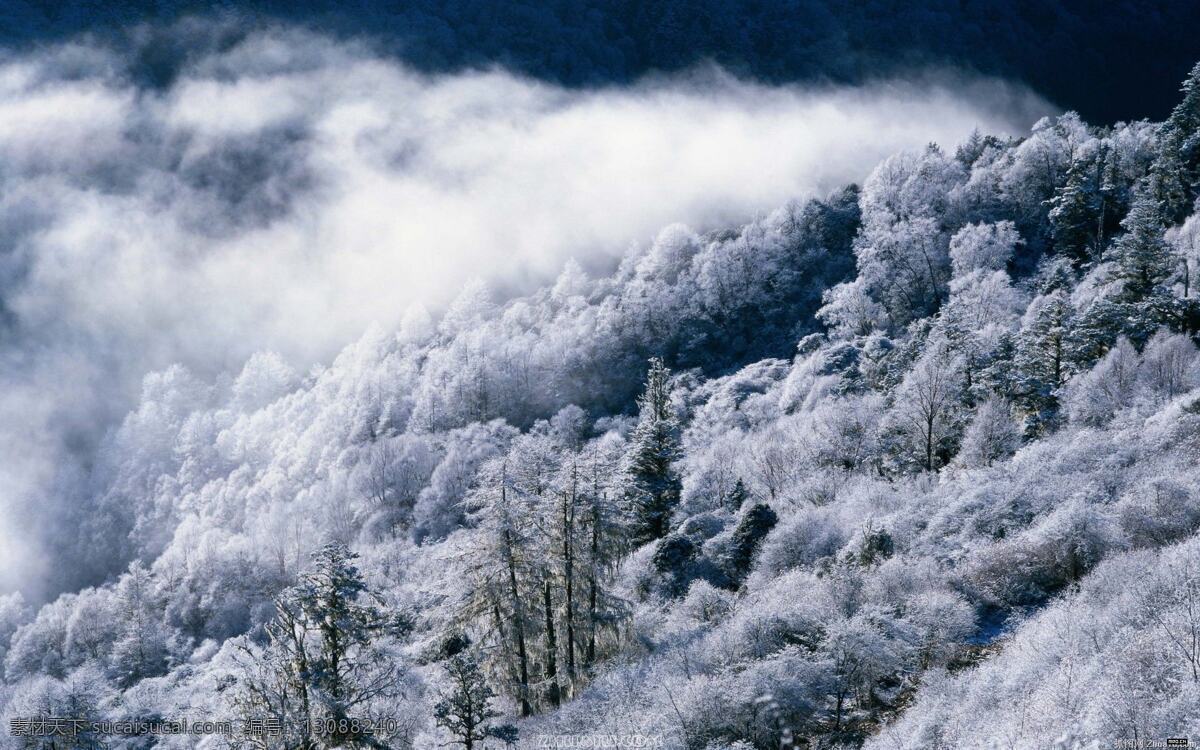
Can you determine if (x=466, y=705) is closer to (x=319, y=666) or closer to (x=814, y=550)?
(x=319, y=666)

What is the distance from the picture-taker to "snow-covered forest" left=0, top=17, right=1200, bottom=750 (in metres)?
16.8

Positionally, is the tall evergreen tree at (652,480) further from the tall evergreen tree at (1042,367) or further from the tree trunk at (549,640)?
the tall evergreen tree at (1042,367)

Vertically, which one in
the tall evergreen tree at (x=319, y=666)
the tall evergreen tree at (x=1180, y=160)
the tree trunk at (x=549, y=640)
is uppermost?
the tall evergreen tree at (x=1180, y=160)

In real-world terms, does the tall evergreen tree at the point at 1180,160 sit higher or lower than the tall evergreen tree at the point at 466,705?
higher

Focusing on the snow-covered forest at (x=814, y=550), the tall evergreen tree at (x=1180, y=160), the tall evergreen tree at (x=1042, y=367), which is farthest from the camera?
the tall evergreen tree at (x=1180, y=160)

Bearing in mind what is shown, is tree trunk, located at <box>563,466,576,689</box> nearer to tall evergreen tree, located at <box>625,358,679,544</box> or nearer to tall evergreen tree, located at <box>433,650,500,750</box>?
tall evergreen tree, located at <box>433,650,500,750</box>

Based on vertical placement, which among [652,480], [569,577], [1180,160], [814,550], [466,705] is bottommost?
[466,705]

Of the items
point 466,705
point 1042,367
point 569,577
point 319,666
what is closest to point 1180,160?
point 1042,367

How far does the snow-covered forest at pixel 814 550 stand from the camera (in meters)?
16.8

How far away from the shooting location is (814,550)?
1211 inches

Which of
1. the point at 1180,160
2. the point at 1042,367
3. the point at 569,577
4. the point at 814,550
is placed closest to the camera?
the point at 569,577

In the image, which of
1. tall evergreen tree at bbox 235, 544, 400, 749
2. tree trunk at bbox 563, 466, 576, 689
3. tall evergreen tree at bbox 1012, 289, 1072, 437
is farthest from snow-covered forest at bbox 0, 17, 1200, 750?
tree trunk at bbox 563, 466, 576, 689

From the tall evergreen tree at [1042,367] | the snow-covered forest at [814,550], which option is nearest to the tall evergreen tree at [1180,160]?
the snow-covered forest at [814,550]

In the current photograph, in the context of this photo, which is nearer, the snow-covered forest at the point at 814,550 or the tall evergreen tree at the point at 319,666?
the snow-covered forest at the point at 814,550
